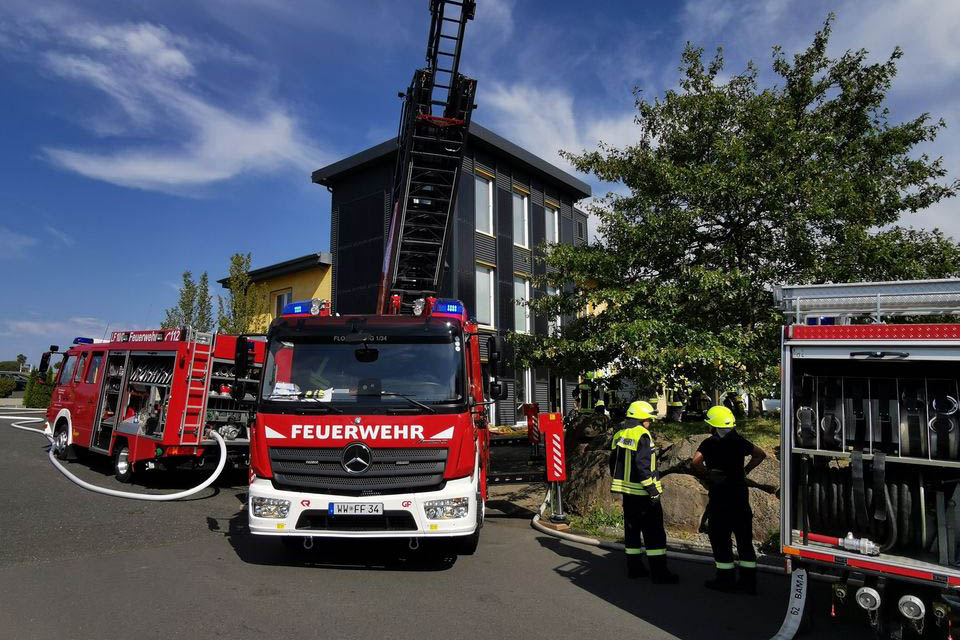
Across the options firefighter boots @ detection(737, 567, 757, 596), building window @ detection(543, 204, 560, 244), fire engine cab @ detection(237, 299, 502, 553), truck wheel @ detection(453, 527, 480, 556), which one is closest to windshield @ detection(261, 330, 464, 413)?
fire engine cab @ detection(237, 299, 502, 553)

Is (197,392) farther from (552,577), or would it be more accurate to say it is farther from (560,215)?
(560,215)

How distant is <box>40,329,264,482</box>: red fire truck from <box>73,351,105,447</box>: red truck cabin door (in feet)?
0.07

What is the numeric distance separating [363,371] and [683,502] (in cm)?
426

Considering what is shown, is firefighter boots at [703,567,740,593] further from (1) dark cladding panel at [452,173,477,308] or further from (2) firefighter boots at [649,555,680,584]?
(1) dark cladding panel at [452,173,477,308]

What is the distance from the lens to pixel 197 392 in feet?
32.9

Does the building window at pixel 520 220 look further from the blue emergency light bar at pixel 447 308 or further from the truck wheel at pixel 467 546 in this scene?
the truck wheel at pixel 467 546

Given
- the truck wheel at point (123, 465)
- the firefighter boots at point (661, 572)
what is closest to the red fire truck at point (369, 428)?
the firefighter boots at point (661, 572)

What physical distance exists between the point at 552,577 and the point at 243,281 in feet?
53.8

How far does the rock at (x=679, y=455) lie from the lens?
7.90 meters

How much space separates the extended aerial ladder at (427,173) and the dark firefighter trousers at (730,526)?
5118 millimetres

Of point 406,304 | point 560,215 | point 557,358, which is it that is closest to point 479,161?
point 560,215

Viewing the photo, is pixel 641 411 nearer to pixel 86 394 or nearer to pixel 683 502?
pixel 683 502

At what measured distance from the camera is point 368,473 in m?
5.79

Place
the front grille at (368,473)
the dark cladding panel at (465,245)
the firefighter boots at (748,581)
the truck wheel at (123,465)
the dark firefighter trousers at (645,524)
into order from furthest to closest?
the dark cladding panel at (465,245)
the truck wheel at (123,465)
the dark firefighter trousers at (645,524)
the front grille at (368,473)
the firefighter boots at (748,581)
